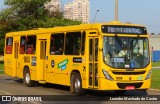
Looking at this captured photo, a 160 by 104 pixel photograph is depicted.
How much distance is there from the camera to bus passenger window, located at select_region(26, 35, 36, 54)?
76.2 ft

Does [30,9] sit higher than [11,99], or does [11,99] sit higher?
[30,9]

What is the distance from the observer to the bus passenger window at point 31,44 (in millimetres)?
23212

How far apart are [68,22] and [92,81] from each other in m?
43.8

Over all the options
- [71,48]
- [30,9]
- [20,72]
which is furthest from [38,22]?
[71,48]

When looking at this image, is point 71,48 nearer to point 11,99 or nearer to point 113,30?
point 113,30

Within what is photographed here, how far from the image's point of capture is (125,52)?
16.9 m

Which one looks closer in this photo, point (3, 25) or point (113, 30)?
point (113, 30)

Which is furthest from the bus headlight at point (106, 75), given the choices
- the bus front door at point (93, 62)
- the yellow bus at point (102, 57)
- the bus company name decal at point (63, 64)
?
the bus company name decal at point (63, 64)

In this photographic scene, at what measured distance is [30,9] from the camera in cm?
5969

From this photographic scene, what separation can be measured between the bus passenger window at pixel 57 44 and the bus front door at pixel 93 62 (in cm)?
281

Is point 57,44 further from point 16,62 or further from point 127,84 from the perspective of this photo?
point 16,62

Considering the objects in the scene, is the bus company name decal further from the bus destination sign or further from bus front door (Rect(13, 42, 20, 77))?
bus front door (Rect(13, 42, 20, 77))

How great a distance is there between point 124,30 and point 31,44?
7.64 metres

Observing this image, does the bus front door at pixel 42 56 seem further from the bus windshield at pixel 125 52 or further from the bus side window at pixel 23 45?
the bus windshield at pixel 125 52
